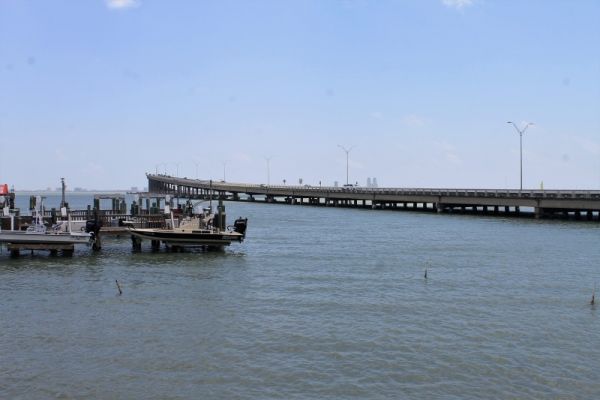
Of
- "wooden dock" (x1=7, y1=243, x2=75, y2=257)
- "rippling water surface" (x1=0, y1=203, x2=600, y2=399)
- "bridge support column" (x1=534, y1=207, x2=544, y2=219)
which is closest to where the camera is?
"rippling water surface" (x1=0, y1=203, x2=600, y2=399)

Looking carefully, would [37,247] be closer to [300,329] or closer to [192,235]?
[192,235]

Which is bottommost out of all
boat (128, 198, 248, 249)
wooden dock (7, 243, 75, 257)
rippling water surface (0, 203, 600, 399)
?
rippling water surface (0, 203, 600, 399)

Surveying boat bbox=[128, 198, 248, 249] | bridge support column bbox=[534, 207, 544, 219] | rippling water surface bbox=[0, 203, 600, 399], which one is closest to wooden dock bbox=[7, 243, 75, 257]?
rippling water surface bbox=[0, 203, 600, 399]

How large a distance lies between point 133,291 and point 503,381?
18818 mm

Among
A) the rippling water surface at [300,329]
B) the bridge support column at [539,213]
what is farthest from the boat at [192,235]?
the bridge support column at [539,213]

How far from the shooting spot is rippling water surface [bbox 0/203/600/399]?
622 inches

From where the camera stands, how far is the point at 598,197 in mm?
76000

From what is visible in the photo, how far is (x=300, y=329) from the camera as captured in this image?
825 inches

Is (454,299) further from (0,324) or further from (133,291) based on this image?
(0,324)

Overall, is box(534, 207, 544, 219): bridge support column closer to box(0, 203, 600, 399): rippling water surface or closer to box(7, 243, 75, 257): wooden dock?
box(0, 203, 600, 399): rippling water surface

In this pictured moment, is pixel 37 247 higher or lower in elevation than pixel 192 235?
lower

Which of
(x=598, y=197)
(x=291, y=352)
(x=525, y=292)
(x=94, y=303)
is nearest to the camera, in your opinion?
(x=291, y=352)

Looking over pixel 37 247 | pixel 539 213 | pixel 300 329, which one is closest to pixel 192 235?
pixel 37 247

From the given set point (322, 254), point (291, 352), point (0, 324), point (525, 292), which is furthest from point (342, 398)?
point (322, 254)
